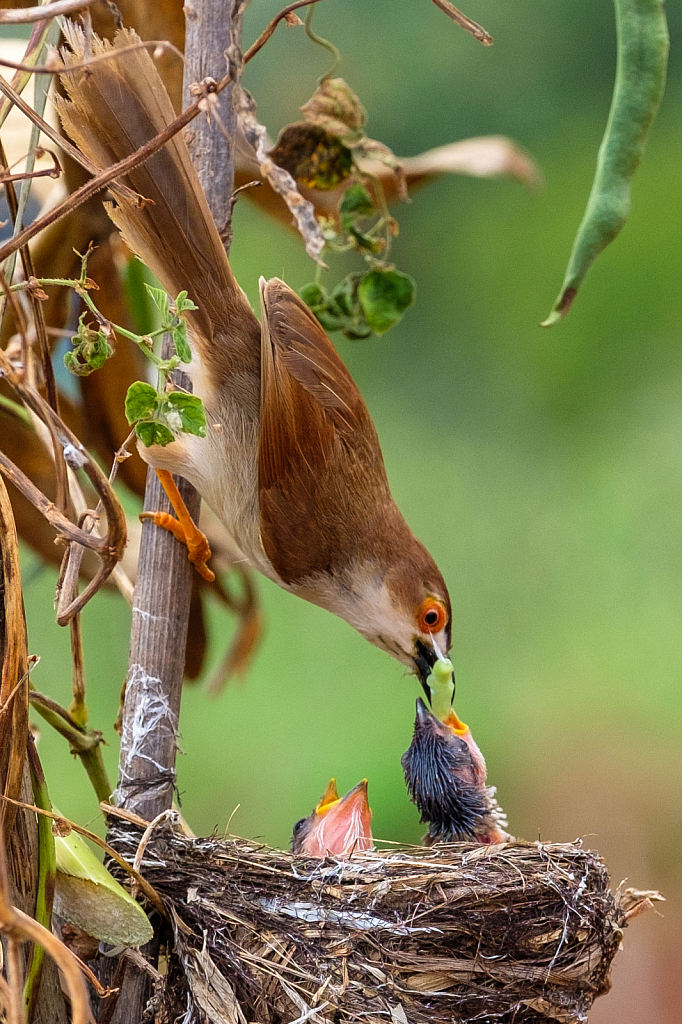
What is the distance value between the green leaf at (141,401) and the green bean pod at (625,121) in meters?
0.45

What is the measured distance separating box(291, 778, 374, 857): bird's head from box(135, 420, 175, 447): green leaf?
605 millimetres

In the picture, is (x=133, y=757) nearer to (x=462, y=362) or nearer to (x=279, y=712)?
(x=279, y=712)

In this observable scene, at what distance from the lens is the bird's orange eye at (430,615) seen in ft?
3.86

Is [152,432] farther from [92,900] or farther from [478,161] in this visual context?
[478,161]

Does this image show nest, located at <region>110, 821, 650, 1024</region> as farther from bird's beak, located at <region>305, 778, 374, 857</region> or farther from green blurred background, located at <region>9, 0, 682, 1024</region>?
green blurred background, located at <region>9, 0, 682, 1024</region>

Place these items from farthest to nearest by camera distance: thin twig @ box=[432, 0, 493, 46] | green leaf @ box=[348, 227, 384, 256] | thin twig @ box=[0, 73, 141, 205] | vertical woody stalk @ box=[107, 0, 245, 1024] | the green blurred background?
1. the green blurred background
2. green leaf @ box=[348, 227, 384, 256]
3. vertical woody stalk @ box=[107, 0, 245, 1024]
4. thin twig @ box=[432, 0, 493, 46]
5. thin twig @ box=[0, 73, 141, 205]

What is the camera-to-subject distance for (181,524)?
36.2 inches

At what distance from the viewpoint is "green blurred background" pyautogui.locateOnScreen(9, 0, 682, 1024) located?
176cm

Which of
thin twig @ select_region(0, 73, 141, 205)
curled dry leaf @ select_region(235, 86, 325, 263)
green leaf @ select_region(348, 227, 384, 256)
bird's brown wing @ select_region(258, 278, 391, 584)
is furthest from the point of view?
green leaf @ select_region(348, 227, 384, 256)

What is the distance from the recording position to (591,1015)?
1659mm

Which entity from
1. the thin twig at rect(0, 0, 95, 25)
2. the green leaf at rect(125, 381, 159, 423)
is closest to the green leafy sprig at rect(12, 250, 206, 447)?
the green leaf at rect(125, 381, 159, 423)

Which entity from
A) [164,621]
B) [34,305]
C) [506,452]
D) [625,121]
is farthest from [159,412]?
[506,452]

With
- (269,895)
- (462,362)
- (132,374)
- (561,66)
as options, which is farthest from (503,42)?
(269,895)

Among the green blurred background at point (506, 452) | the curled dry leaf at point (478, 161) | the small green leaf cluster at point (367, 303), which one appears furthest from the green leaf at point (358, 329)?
the green blurred background at point (506, 452)
